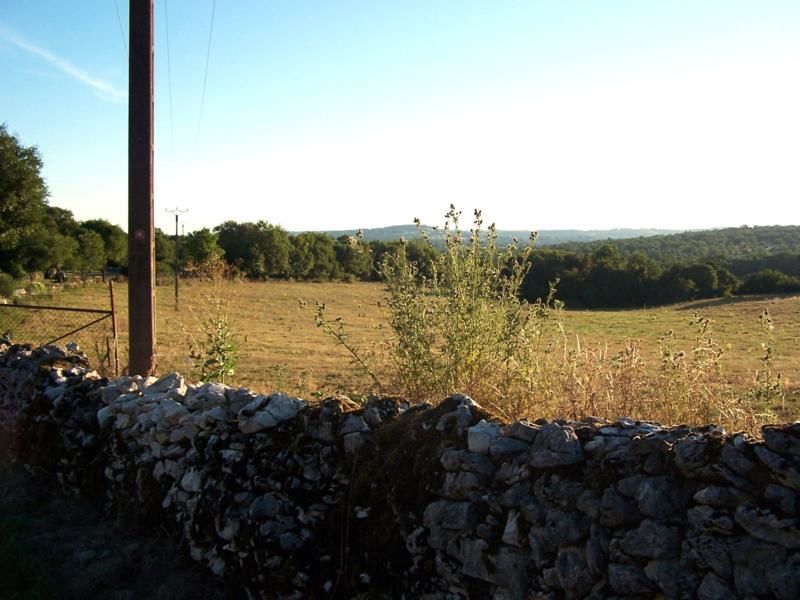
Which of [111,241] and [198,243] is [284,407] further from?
[111,241]

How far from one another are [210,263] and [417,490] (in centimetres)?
570

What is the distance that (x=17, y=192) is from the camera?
32.2 m

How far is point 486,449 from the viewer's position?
3.26m

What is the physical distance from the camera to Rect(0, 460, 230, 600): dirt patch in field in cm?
400

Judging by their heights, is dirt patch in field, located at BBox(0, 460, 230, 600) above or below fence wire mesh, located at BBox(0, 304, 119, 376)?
below

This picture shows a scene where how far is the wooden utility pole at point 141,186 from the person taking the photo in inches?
290

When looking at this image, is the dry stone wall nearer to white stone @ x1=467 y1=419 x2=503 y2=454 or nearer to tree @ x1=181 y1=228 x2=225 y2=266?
white stone @ x1=467 y1=419 x2=503 y2=454

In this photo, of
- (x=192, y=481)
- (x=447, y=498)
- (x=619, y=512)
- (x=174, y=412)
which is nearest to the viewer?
(x=619, y=512)

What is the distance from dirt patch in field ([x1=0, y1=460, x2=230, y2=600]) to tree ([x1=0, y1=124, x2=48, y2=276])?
104 ft

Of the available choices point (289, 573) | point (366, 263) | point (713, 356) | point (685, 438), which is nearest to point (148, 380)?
point (366, 263)

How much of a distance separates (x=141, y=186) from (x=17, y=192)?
29.7 meters

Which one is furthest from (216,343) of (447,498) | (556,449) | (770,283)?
(770,283)

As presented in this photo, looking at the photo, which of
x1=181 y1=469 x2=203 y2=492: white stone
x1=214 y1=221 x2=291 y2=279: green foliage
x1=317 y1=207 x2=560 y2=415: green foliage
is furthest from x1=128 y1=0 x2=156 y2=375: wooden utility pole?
x1=214 y1=221 x2=291 y2=279: green foliage

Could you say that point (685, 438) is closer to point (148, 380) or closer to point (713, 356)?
point (713, 356)
